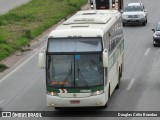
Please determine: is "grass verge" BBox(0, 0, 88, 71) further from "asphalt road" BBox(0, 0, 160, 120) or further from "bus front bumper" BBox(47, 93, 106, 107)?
"bus front bumper" BBox(47, 93, 106, 107)

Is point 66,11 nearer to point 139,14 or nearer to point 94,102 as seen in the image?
point 139,14

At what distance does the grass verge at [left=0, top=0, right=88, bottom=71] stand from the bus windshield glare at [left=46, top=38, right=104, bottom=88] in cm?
1352

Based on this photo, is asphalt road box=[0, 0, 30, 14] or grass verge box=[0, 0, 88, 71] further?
asphalt road box=[0, 0, 30, 14]

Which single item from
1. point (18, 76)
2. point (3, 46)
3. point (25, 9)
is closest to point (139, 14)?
point (25, 9)

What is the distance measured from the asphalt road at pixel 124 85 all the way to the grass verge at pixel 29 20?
2417 millimetres

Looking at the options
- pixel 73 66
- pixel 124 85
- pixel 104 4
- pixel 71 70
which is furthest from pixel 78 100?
pixel 104 4

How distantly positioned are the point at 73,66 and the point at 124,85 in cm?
651

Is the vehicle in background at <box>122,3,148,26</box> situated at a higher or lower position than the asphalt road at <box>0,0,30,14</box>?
higher

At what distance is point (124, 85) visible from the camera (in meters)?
29.8

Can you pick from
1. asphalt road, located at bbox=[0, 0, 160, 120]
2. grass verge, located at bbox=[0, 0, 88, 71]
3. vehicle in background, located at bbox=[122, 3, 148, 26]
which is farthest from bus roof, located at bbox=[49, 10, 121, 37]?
vehicle in background, located at bbox=[122, 3, 148, 26]

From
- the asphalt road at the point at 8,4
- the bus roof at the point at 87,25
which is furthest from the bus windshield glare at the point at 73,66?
the asphalt road at the point at 8,4

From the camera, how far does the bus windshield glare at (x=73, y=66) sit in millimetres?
23750

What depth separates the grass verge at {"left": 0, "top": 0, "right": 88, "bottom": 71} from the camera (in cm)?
4127

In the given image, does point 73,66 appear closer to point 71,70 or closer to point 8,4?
point 71,70
